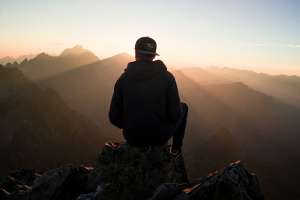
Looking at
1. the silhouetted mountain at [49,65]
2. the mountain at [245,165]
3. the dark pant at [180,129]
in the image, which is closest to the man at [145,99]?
the dark pant at [180,129]

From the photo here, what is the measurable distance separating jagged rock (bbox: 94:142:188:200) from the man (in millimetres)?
938

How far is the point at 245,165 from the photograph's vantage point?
A: 175 ft

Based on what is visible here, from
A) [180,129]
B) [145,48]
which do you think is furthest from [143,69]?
[180,129]

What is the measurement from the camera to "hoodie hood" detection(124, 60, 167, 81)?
2.59 metres

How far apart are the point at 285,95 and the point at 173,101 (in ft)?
751

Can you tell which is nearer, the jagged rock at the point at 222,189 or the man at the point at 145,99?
the jagged rock at the point at 222,189

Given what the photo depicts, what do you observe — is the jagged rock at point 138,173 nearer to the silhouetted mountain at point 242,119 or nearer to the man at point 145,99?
the man at point 145,99

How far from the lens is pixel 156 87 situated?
2633 mm

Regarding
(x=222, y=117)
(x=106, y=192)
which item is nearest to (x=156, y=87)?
(x=106, y=192)

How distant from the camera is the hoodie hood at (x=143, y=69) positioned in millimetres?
2590

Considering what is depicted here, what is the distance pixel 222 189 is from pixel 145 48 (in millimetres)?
2694

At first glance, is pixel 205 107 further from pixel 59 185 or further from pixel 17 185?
pixel 59 185

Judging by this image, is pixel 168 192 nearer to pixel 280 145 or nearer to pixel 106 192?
pixel 106 192

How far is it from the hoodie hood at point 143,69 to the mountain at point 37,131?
144 feet
